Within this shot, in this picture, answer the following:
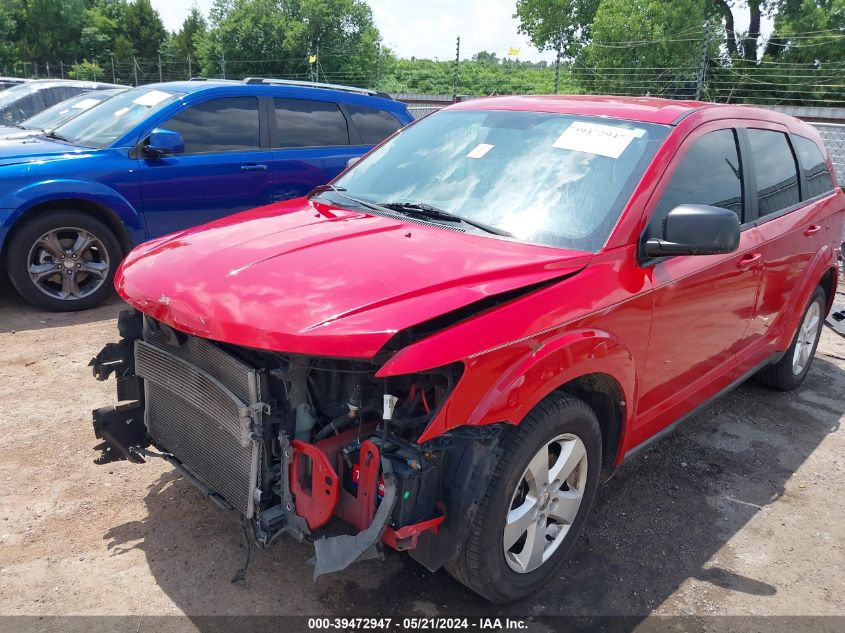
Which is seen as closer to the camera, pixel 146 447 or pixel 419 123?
pixel 146 447

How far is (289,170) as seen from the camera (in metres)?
6.61

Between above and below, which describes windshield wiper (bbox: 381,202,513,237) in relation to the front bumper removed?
above

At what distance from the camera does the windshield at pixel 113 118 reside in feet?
19.8

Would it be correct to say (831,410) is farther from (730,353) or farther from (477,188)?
(477,188)

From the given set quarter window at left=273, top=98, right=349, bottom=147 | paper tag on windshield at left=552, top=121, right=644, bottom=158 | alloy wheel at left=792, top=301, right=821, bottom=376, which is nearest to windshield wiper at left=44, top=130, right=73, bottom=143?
quarter window at left=273, top=98, right=349, bottom=147

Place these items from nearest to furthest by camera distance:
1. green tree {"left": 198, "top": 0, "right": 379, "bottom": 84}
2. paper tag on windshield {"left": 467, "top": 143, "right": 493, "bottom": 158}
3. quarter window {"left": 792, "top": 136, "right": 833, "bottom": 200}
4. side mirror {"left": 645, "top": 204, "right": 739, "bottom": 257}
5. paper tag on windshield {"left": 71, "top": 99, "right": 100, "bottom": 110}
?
1. side mirror {"left": 645, "top": 204, "right": 739, "bottom": 257}
2. paper tag on windshield {"left": 467, "top": 143, "right": 493, "bottom": 158}
3. quarter window {"left": 792, "top": 136, "right": 833, "bottom": 200}
4. paper tag on windshield {"left": 71, "top": 99, "right": 100, "bottom": 110}
5. green tree {"left": 198, "top": 0, "right": 379, "bottom": 84}

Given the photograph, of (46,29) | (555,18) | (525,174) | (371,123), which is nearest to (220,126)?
(371,123)

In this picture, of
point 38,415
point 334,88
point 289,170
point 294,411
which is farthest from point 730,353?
point 334,88

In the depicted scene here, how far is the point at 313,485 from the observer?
231 cm

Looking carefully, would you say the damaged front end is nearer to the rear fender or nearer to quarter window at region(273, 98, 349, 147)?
the rear fender

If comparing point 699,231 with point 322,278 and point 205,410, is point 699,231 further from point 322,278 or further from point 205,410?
point 205,410

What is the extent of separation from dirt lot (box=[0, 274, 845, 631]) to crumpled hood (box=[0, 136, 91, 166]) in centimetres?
211

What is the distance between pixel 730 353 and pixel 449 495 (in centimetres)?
216

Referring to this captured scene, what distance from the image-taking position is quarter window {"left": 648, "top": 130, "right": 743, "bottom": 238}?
302 centimetres
